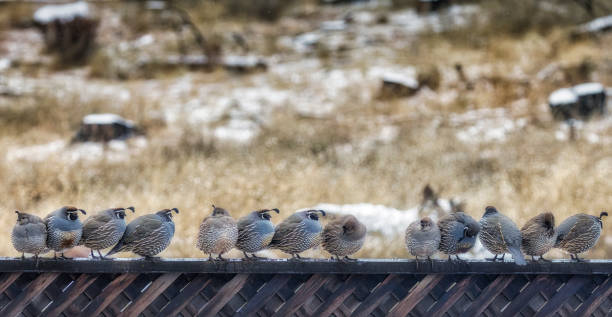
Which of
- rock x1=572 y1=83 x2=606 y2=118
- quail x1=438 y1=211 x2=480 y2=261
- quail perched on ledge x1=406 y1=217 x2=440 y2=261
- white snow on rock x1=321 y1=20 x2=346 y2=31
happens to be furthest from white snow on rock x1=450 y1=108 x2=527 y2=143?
quail perched on ledge x1=406 y1=217 x2=440 y2=261

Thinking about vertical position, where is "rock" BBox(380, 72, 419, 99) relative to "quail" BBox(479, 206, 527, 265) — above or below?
below

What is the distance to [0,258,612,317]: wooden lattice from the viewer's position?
4090 mm

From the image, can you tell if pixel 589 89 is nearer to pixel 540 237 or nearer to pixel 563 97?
pixel 563 97

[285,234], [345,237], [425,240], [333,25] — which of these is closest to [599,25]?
[333,25]

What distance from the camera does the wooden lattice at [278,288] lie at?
4090 mm

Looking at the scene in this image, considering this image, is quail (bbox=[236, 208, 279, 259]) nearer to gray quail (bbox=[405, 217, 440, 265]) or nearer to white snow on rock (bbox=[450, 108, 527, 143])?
gray quail (bbox=[405, 217, 440, 265])

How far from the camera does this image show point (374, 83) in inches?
667

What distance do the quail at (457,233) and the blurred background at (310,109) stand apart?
3.95 metres

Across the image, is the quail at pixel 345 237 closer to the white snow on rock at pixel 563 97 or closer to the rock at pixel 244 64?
the white snow on rock at pixel 563 97

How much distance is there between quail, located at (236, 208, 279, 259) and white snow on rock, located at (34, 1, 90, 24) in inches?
697

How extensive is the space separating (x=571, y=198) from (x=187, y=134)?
736 centimetres

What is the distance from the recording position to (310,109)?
15906mm

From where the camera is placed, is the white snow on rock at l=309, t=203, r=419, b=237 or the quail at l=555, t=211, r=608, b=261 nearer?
the quail at l=555, t=211, r=608, b=261

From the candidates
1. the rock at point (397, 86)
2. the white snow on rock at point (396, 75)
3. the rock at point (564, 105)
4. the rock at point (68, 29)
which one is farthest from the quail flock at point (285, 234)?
the rock at point (68, 29)
